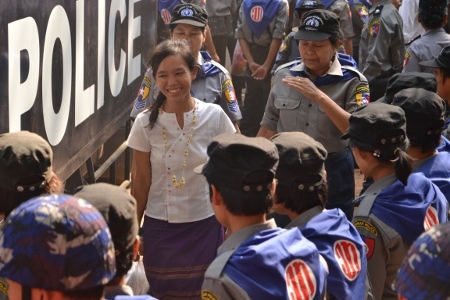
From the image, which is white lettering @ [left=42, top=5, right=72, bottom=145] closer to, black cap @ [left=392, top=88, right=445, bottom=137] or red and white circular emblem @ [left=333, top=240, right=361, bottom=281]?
black cap @ [left=392, top=88, right=445, bottom=137]

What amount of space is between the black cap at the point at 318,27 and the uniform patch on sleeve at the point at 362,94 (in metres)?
0.34

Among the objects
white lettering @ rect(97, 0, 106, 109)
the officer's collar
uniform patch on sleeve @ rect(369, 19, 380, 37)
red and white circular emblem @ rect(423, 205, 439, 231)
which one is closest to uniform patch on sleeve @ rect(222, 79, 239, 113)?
the officer's collar

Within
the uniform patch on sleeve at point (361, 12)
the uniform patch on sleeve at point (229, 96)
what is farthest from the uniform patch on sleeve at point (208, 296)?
the uniform patch on sleeve at point (361, 12)

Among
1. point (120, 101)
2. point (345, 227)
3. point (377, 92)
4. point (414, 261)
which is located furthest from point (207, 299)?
point (377, 92)

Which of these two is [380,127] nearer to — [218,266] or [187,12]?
[218,266]

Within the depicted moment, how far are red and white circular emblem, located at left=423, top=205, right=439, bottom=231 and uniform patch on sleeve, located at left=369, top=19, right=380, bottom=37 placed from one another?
14.8 ft

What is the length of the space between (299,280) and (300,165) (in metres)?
0.54

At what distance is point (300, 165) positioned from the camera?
125 inches

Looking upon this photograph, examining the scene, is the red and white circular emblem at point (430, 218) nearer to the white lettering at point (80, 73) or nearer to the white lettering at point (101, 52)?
the white lettering at point (80, 73)

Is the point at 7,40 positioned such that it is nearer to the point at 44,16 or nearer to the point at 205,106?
the point at 44,16

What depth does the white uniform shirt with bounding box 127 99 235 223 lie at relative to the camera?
4.40 meters

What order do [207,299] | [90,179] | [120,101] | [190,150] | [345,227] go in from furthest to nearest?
1. [120,101]
2. [90,179]
3. [190,150]
4. [345,227]
5. [207,299]

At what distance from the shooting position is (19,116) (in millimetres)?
4312

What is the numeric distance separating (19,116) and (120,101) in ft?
8.75
